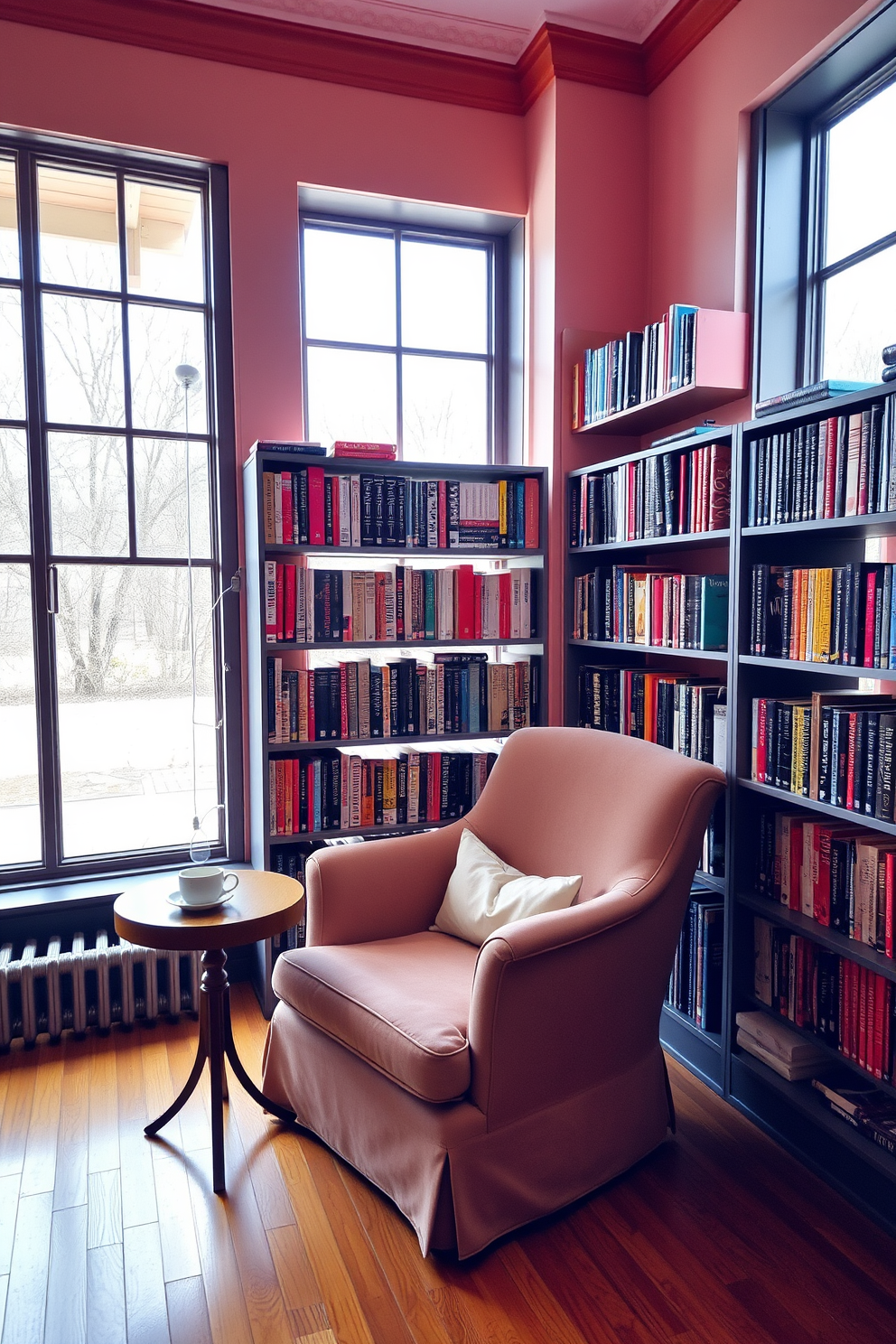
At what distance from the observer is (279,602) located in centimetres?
285

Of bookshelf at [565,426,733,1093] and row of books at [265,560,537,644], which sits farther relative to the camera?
row of books at [265,560,537,644]

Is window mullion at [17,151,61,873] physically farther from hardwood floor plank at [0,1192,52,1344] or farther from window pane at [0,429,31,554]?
hardwood floor plank at [0,1192,52,1344]

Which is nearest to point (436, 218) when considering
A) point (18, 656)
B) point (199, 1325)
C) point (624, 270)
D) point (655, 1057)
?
point (624, 270)

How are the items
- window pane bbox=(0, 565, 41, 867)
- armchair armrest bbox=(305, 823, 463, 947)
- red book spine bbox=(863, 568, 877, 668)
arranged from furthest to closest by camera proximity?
window pane bbox=(0, 565, 41, 867), armchair armrest bbox=(305, 823, 463, 947), red book spine bbox=(863, 568, 877, 668)

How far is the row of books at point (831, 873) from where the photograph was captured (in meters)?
1.97

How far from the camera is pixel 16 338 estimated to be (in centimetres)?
291

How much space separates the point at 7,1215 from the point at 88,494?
208 cm

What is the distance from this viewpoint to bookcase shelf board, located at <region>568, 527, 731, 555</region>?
2.42m

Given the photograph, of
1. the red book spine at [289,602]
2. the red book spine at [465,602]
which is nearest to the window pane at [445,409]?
the red book spine at [465,602]

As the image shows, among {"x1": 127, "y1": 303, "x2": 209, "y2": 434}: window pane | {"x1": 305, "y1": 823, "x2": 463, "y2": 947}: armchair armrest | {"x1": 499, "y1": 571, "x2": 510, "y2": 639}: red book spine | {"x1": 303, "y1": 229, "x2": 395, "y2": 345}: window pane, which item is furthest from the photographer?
{"x1": 303, "y1": 229, "x2": 395, "y2": 345}: window pane

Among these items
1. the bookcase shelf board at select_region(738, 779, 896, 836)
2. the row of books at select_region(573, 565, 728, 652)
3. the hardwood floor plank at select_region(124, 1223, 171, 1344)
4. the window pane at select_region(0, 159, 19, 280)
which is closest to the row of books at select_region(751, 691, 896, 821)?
the bookcase shelf board at select_region(738, 779, 896, 836)

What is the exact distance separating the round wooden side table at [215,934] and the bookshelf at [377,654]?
0.57m

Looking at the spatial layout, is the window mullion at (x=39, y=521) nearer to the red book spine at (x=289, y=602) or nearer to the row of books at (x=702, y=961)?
the red book spine at (x=289, y=602)

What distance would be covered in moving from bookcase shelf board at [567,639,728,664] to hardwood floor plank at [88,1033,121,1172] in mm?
1958
